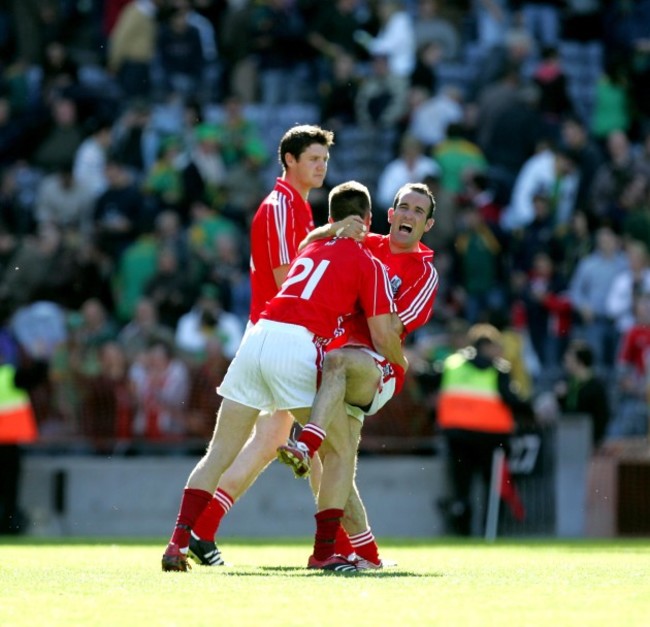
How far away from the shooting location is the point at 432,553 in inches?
490

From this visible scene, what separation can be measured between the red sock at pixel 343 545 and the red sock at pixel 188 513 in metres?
0.90

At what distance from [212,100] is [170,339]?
6319 mm

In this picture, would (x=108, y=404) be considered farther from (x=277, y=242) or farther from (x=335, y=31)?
(x=335, y=31)

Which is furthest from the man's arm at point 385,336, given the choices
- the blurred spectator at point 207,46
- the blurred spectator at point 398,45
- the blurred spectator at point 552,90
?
the blurred spectator at point 207,46

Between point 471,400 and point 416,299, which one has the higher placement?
point 416,299

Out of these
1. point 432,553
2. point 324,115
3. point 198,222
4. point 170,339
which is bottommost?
point 432,553

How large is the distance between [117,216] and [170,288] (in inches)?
66.2

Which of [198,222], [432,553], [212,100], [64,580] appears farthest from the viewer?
[212,100]

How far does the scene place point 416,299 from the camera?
31.8 feet

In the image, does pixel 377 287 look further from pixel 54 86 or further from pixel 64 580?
pixel 54 86

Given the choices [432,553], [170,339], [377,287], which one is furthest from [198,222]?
[377,287]

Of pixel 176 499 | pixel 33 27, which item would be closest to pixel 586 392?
pixel 176 499

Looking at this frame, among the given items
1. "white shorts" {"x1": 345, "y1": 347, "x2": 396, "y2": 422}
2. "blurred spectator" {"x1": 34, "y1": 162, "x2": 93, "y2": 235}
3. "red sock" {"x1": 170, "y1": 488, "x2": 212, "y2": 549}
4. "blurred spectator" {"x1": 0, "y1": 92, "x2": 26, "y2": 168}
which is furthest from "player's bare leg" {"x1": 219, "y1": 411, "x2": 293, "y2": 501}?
"blurred spectator" {"x1": 0, "y1": 92, "x2": 26, "y2": 168}

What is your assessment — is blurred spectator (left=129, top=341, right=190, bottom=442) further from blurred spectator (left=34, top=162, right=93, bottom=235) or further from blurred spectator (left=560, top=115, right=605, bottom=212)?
blurred spectator (left=560, top=115, right=605, bottom=212)
